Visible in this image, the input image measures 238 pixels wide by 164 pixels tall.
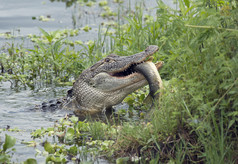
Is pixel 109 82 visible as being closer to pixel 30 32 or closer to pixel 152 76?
pixel 152 76

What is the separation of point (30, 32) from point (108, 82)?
22.7ft

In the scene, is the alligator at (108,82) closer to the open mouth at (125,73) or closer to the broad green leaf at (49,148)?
the open mouth at (125,73)

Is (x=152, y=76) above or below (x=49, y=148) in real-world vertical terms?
above

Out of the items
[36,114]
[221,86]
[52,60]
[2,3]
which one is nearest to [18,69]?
[52,60]

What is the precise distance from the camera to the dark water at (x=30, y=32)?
6.71m

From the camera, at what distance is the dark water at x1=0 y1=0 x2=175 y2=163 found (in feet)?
22.0

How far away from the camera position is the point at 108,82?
7.19m

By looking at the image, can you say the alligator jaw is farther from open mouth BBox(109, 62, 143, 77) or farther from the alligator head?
open mouth BBox(109, 62, 143, 77)

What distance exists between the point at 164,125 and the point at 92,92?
2.60 metres

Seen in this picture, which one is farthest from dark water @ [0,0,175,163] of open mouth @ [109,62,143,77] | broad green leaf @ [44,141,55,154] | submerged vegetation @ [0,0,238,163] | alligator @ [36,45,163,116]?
open mouth @ [109,62,143,77]

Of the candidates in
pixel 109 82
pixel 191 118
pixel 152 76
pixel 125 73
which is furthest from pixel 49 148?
pixel 125 73

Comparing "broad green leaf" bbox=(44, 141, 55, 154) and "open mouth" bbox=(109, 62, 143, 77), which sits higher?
"open mouth" bbox=(109, 62, 143, 77)

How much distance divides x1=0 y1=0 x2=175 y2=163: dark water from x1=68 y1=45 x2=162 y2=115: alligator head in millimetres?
392

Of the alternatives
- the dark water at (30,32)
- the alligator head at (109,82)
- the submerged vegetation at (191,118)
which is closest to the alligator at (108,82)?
the alligator head at (109,82)
